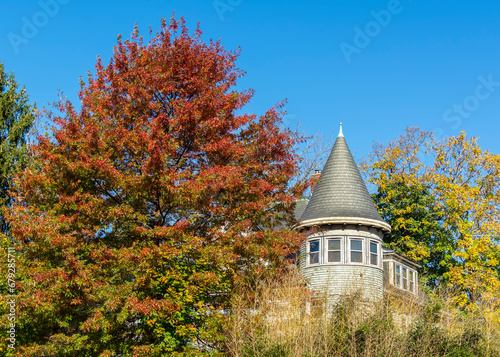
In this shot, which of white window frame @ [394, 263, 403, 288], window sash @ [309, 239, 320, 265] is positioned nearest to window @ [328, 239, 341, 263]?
window sash @ [309, 239, 320, 265]

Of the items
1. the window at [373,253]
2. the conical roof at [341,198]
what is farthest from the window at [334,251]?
the window at [373,253]

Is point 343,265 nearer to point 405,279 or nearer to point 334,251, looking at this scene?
point 334,251

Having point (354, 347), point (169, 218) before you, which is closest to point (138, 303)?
point (169, 218)

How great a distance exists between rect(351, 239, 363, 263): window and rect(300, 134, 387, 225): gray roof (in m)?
1.24

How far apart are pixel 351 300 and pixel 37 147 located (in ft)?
31.9

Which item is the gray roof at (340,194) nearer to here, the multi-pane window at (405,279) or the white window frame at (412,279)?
the multi-pane window at (405,279)

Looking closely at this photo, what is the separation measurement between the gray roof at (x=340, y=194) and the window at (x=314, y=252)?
1236mm

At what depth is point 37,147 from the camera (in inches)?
584

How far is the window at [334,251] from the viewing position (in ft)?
82.5

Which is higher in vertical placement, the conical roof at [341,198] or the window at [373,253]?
the conical roof at [341,198]

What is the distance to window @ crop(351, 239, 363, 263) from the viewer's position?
25.1 m
